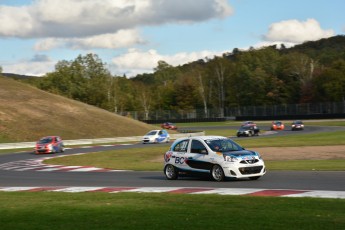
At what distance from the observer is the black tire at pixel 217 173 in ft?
64.4

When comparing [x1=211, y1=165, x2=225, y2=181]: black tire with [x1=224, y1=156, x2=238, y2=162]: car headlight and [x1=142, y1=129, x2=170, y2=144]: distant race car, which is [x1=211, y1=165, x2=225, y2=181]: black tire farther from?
[x1=142, y1=129, x2=170, y2=144]: distant race car

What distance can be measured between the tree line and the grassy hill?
110 ft

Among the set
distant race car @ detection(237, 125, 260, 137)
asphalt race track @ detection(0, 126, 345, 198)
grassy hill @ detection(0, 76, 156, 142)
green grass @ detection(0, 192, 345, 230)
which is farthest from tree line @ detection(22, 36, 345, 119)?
green grass @ detection(0, 192, 345, 230)

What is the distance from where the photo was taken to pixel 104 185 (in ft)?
67.1

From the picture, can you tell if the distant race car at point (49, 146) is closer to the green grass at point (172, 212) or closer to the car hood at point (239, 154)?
the car hood at point (239, 154)

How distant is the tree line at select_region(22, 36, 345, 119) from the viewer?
12506cm

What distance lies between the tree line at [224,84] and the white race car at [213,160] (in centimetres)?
10058

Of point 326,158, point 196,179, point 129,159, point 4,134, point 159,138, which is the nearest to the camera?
point 196,179

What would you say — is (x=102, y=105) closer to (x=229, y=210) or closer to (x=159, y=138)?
(x=159, y=138)

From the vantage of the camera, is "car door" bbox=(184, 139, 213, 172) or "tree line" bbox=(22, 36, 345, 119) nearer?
"car door" bbox=(184, 139, 213, 172)

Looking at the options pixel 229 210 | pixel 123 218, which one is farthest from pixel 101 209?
pixel 229 210

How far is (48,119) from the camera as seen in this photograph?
79.9 m

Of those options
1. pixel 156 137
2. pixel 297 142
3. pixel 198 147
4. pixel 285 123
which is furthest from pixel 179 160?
pixel 285 123

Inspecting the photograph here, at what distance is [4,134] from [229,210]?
61537 millimetres
